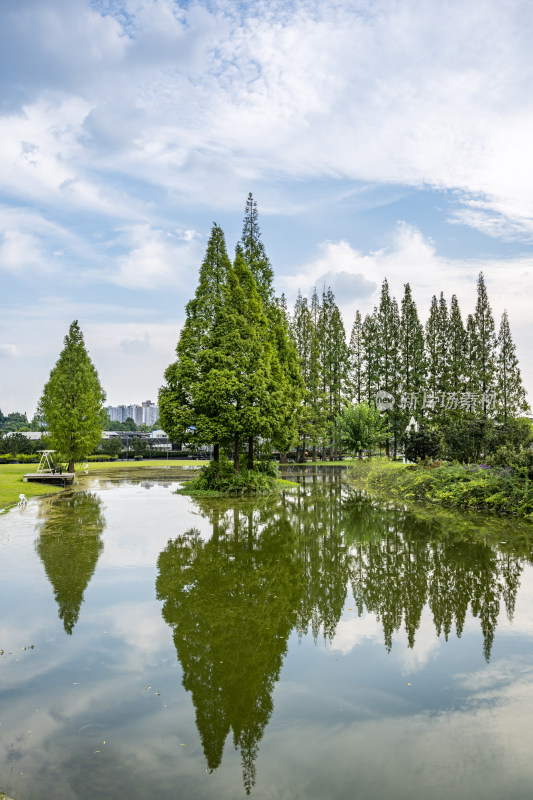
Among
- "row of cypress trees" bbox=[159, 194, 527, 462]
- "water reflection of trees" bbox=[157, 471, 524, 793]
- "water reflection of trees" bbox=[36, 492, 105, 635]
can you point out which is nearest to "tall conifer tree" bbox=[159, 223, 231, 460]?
"row of cypress trees" bbox=[159, 194, 527, 462]

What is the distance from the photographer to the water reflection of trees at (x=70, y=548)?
7.59m

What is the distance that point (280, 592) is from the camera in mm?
7652

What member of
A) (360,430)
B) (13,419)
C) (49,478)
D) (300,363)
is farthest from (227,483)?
(13,419)

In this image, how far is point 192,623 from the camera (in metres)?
6.44

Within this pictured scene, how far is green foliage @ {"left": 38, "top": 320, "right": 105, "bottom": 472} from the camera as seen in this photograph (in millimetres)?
30297

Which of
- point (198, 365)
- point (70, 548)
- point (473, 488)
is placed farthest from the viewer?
point (198, 365)

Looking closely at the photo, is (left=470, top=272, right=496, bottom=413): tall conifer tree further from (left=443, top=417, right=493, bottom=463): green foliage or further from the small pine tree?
(left=443, top=417, right=493, bottom=463): green foliage

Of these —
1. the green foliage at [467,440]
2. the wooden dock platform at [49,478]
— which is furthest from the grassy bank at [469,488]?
the wooden dock platform at [49,478]

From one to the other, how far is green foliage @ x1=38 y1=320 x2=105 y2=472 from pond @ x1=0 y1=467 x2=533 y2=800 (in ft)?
67.6

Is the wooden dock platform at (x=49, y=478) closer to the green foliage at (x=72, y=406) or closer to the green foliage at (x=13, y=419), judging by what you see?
the green foliage at (x=72, y=406)

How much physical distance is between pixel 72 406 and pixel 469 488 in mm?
22923

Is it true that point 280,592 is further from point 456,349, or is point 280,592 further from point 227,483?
point 456,349

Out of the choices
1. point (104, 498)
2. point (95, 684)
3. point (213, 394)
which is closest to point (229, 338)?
point (213, 394)

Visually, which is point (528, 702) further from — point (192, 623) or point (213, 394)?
point (213, 394)
